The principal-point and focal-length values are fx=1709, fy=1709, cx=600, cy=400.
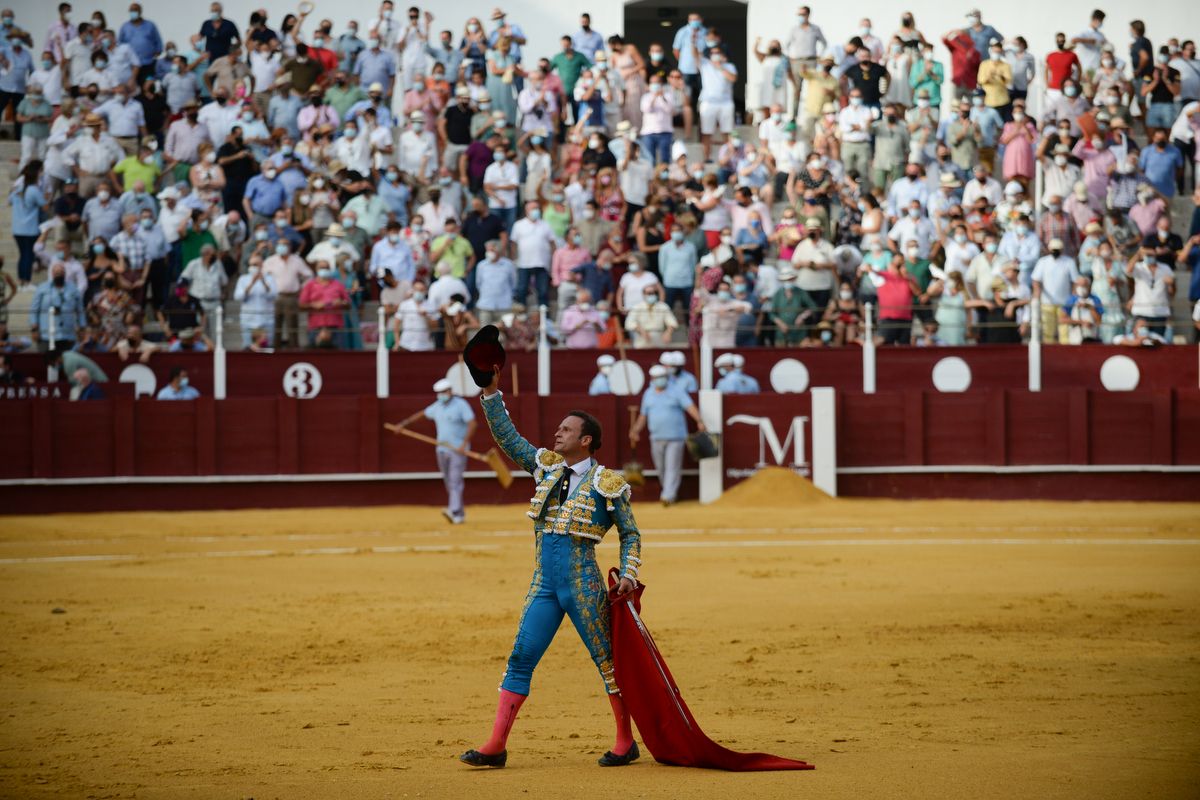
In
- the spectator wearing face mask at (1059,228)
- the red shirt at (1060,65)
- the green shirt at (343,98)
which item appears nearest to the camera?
the spectator wearing face mask at (1059,228)

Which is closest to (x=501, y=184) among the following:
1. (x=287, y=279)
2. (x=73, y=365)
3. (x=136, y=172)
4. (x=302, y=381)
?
(x=287, y=279)

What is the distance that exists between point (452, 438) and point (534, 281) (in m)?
2.87

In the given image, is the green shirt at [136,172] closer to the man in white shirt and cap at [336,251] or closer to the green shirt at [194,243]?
the green shirt at [194,243]

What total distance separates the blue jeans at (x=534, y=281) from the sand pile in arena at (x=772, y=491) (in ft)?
9.15

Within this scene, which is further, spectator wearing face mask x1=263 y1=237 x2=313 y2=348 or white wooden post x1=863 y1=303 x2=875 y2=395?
white wooden post x1=863 y1=303 x2=875 y2=395

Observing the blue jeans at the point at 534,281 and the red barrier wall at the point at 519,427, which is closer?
the blue jeans at the point at 534,281

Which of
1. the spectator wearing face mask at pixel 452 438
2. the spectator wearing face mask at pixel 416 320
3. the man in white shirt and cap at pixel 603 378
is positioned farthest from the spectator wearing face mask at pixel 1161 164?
the spectator wearing face mask at pixel 452 438

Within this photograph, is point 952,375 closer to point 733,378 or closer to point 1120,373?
point 1120,373

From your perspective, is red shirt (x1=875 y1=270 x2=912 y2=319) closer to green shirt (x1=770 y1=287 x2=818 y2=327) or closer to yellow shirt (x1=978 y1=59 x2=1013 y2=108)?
green shirt (x1=770 y1=287 x2=818 y2=327)

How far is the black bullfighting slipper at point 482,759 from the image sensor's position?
18.9 ft

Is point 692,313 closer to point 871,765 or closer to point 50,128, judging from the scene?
point 50,128

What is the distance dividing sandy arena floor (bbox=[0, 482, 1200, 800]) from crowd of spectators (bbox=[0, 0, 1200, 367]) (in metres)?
2.93

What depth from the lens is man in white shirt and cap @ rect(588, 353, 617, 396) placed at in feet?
57.8

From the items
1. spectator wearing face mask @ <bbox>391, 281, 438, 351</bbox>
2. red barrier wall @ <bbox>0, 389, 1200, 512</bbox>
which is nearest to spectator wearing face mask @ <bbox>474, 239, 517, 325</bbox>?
spectator wearing face mask @ <bbox>391, 281, 438, 351</bbox>
